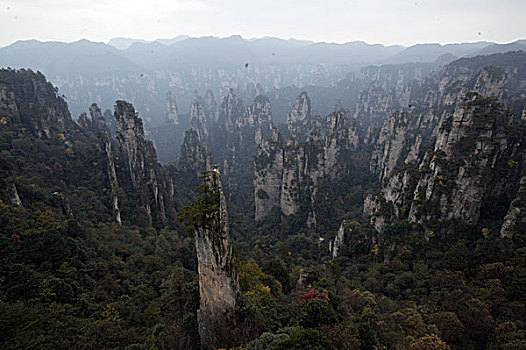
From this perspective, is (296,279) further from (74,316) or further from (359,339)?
(74,316)

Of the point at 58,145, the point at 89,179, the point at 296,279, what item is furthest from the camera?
the point at 58,145

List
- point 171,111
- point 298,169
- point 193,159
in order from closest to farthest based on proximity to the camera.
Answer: point 298,169 → point 193,159 → point 171,111

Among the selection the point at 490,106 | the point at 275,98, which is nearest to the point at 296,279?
the point at 490,106

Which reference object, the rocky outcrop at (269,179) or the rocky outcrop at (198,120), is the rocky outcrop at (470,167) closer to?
the rocky outcrop at (269,179)

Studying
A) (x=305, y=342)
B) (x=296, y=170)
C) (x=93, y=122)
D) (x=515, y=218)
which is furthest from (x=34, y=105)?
(x=515, y=218)

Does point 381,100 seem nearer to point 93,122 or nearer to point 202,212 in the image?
point 93,122

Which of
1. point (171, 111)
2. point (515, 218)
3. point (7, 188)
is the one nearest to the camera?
point (515, 218)

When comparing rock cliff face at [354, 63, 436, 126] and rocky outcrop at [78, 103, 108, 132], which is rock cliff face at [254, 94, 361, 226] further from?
rock cliff face at [354, 63, 436, 126]

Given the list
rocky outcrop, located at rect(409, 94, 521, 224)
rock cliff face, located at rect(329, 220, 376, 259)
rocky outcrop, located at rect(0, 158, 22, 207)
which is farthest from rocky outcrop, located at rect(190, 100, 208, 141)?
rocky outcrop, located at rect(409, 94, 521, 224)
